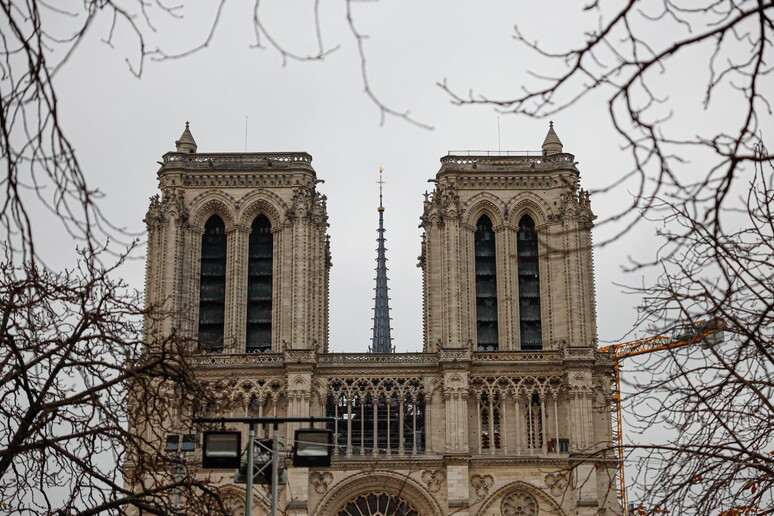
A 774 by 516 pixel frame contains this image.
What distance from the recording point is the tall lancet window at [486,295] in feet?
150

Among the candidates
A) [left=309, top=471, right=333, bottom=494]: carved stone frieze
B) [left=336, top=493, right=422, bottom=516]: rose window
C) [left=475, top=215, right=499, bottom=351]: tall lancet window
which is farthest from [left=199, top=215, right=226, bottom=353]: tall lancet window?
[left=475, top=215, right=499, bottom=351]: tall lancet window

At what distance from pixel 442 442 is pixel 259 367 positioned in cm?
721

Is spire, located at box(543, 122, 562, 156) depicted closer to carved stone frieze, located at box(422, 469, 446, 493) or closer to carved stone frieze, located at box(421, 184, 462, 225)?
carved stone frieze, located at box(421, 184, 462, 225)

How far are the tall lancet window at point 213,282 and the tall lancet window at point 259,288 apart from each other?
3.37ft

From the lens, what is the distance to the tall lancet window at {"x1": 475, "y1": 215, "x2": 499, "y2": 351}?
4572cm

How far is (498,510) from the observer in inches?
1690

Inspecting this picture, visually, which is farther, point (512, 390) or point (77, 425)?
point (512, 390)

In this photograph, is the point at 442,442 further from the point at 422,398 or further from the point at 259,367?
the point at 259,367

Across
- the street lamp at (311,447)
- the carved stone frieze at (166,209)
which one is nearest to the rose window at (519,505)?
the carved stone frieze at (166,209)

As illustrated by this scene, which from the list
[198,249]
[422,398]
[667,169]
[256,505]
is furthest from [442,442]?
[667,169]

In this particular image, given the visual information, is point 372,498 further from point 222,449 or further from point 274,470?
point 222,449

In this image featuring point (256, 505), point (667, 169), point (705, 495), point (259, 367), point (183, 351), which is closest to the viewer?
point (667, 169)

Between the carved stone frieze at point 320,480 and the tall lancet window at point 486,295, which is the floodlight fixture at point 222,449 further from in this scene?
the tall lancet window at point 486,295

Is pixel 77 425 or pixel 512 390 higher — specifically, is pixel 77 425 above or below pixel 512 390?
below
